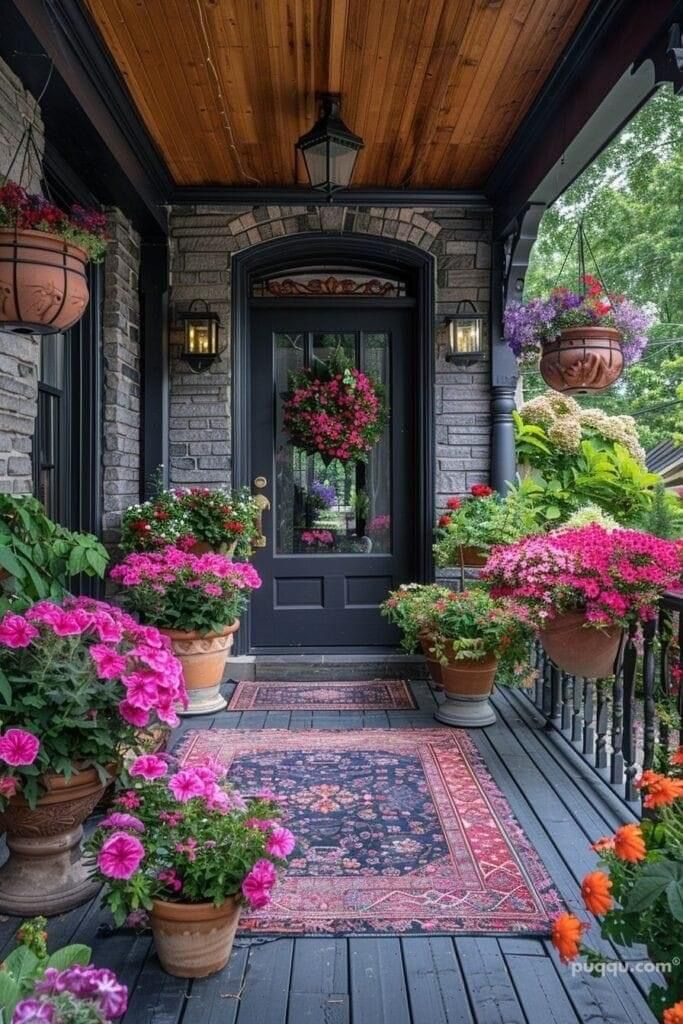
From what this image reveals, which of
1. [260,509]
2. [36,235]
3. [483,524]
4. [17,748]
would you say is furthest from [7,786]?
[483,524]

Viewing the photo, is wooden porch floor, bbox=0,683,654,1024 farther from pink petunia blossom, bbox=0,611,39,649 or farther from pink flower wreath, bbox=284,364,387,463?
pink flower wreath, bbox=284,364,387,463

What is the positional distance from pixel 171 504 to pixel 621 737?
233cm

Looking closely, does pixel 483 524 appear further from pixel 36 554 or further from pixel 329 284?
pixel 36 554

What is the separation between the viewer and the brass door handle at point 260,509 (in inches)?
167

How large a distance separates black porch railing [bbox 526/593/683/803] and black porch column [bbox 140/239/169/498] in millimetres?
2366

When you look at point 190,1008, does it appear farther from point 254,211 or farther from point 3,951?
point 254,211

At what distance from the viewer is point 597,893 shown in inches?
48.6

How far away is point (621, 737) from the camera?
9.35ft

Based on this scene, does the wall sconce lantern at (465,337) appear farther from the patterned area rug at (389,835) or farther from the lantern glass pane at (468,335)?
the patterned area rug at (389,835)

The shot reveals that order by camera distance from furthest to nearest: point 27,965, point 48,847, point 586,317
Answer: point 586,317
point 48,847
point 27,965

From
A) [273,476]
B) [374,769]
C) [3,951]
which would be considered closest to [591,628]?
[374,769]

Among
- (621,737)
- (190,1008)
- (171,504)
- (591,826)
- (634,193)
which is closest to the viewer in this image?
(190,1008)

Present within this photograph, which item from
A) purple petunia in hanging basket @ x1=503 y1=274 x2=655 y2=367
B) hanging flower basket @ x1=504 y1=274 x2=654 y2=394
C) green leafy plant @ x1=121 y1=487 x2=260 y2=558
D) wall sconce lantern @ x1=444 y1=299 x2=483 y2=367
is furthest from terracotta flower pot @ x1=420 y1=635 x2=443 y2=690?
wall sconce lantern @ x1=444 y1=299 x2=483 y2=367

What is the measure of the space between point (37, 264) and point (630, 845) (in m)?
2.13
